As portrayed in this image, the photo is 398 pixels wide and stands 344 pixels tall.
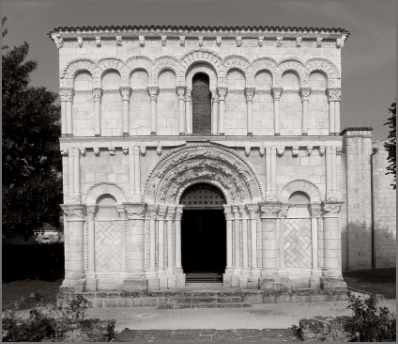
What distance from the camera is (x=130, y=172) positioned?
16.6 meters

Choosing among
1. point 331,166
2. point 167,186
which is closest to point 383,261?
point 331,166

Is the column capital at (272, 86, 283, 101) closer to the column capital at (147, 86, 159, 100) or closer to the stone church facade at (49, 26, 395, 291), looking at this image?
the stone church facade at (49, 26, 395, 291)

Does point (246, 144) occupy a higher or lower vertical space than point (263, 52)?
lower

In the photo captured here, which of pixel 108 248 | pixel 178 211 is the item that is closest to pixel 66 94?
pixel 108 248

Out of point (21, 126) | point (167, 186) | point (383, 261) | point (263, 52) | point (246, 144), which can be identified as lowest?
point (383, 261)

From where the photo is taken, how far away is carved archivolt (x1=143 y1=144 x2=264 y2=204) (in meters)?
16.8

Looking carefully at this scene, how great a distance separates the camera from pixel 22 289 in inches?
758

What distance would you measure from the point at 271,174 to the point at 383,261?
1108 cm

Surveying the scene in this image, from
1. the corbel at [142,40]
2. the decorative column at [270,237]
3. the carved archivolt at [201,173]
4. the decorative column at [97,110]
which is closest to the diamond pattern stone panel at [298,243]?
the decorative column at [270,237]

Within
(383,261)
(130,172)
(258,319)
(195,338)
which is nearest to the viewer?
(195,338)

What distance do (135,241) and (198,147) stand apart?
434 centimetres

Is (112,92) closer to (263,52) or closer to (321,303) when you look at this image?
(263,52)

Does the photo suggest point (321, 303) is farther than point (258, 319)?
Yes

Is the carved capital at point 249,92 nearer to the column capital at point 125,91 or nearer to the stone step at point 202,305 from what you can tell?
the column capital at point 125,91
